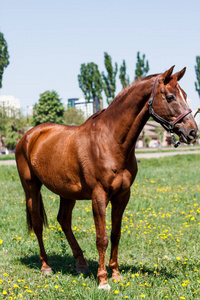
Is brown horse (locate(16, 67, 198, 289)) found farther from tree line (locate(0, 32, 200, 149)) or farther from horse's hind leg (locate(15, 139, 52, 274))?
tree line (locate(0, 32, 200, 149))

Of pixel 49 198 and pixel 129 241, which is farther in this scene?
pixel 49 198

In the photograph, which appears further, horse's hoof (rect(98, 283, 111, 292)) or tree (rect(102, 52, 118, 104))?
tree (rect(102, 52, 118, 104))

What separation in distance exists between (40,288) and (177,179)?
9.52m

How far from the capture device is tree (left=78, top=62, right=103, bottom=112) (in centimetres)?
5609

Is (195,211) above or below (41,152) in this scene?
below

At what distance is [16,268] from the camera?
5000 mm

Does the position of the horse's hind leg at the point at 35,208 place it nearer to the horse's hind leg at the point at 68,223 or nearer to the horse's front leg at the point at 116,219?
the horse's hind leg at the point at 68,223

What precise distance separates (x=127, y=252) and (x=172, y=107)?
294cm

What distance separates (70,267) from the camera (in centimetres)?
520

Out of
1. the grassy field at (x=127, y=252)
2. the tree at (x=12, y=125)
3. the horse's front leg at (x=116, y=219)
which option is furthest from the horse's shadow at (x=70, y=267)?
the tree at (x=12, y=125)

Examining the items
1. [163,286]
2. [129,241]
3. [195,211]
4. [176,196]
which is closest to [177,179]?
[176,196]

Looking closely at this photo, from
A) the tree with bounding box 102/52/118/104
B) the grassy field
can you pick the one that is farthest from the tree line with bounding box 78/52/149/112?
the grassy field

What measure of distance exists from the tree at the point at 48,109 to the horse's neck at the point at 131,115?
59959mm

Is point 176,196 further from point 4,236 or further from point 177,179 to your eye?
point 4,236
